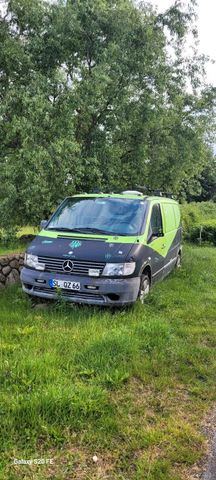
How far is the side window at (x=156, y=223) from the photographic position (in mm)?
7049

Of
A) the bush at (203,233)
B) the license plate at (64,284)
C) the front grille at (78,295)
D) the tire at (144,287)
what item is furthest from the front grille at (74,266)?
the bush at (203,233)

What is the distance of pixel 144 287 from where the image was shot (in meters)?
6.52

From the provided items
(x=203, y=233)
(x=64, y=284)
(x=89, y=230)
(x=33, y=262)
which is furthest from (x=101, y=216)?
(x=203, y=233)

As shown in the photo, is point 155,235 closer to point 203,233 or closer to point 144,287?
point 144,287

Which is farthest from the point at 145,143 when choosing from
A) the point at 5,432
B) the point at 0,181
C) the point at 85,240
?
the point at 5,432

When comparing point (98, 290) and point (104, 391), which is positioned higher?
point (98, 290)

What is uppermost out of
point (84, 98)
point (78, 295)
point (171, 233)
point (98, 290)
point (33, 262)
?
point (84, 98)

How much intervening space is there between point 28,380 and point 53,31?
9.96 m

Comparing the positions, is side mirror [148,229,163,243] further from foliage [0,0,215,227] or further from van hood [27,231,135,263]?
foliage [0,0,215,227]

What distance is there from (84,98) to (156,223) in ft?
16.0

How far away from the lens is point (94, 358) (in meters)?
4.32

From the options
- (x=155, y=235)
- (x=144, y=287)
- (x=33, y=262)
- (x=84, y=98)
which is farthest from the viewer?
(x=84, y=98)

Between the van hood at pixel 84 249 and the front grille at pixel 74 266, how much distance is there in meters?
0.06

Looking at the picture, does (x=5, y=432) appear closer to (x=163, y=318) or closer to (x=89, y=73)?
(x=163, y=318)
